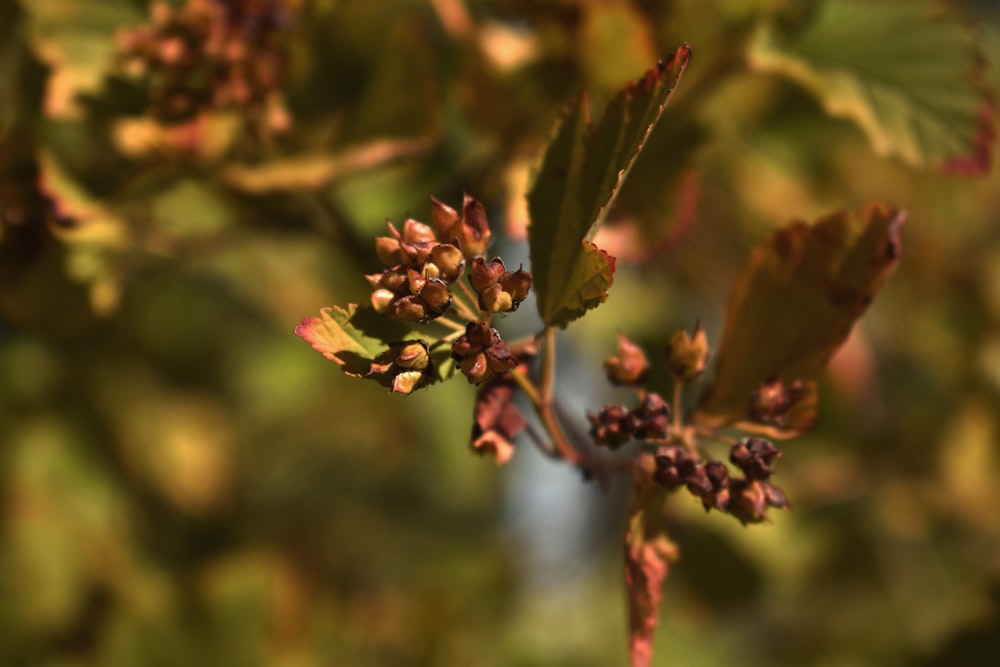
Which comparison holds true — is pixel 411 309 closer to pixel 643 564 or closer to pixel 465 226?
pixel 465 226

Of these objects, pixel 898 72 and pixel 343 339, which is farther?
pixel 898 72

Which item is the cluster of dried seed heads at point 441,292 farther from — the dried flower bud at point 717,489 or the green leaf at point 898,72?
the green leaf at point 898,72

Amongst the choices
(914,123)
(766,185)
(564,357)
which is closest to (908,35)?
(914,123)

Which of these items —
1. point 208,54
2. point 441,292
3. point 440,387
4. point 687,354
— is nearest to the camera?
point 441,292

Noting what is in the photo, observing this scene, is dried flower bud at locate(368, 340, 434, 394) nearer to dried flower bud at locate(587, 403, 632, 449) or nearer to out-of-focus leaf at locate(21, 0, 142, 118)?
dried flower bud at locate(587, 403, 632, 449)

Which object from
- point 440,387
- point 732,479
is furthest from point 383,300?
point 440,387

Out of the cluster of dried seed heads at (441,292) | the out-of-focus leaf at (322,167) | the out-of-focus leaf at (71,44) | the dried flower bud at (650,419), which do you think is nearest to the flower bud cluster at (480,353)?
A: the cluster of dried seed heads at (441,292)
